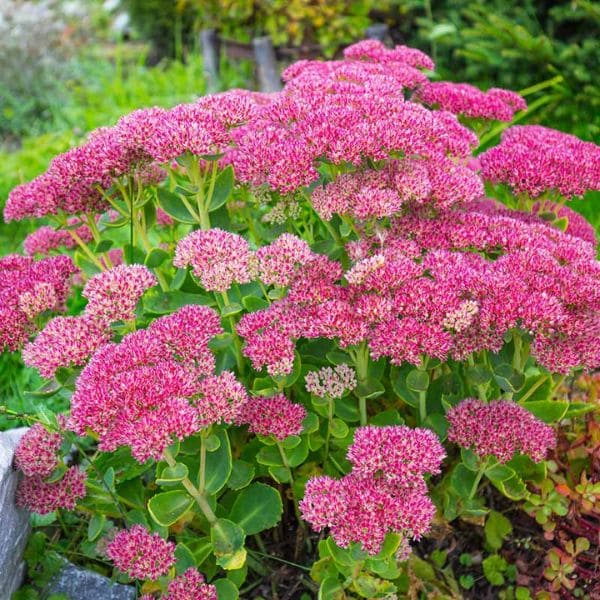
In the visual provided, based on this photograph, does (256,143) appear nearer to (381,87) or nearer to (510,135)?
(381,87)

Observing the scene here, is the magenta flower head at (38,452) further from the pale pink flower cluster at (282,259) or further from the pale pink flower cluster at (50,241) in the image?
the pale pink flower cluster at (50,241)

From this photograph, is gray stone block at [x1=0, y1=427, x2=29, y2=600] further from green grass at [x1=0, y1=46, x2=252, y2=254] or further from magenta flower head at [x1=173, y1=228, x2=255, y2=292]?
green grass at [x1=0, y1=46, x2=252, y2=254]

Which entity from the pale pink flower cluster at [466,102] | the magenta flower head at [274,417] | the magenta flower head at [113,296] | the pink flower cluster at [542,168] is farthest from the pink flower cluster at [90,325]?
the pale pink flower cluster at [466,102]

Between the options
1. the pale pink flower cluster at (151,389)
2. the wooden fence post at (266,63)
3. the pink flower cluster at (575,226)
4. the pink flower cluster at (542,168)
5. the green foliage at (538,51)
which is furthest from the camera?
the wooden fence post at (266,63)

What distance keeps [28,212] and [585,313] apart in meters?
1.50

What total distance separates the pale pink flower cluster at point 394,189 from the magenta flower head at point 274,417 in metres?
0.44

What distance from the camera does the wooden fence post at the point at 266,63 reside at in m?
5.59

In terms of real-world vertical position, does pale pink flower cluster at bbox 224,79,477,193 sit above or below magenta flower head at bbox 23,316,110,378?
A: above

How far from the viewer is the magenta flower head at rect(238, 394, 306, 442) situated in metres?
1.69

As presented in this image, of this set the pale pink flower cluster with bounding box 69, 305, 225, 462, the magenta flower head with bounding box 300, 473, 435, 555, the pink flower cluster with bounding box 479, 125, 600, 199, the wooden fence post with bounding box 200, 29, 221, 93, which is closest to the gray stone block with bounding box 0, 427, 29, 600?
the pale pink flower cluster with bounding box 69, 305, 225, 462

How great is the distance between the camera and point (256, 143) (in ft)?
6.11

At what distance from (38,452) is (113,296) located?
1.39ft

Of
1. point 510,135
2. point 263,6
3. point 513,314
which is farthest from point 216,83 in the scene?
point 513,314

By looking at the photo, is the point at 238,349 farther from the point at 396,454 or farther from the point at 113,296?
the point at 396,454
